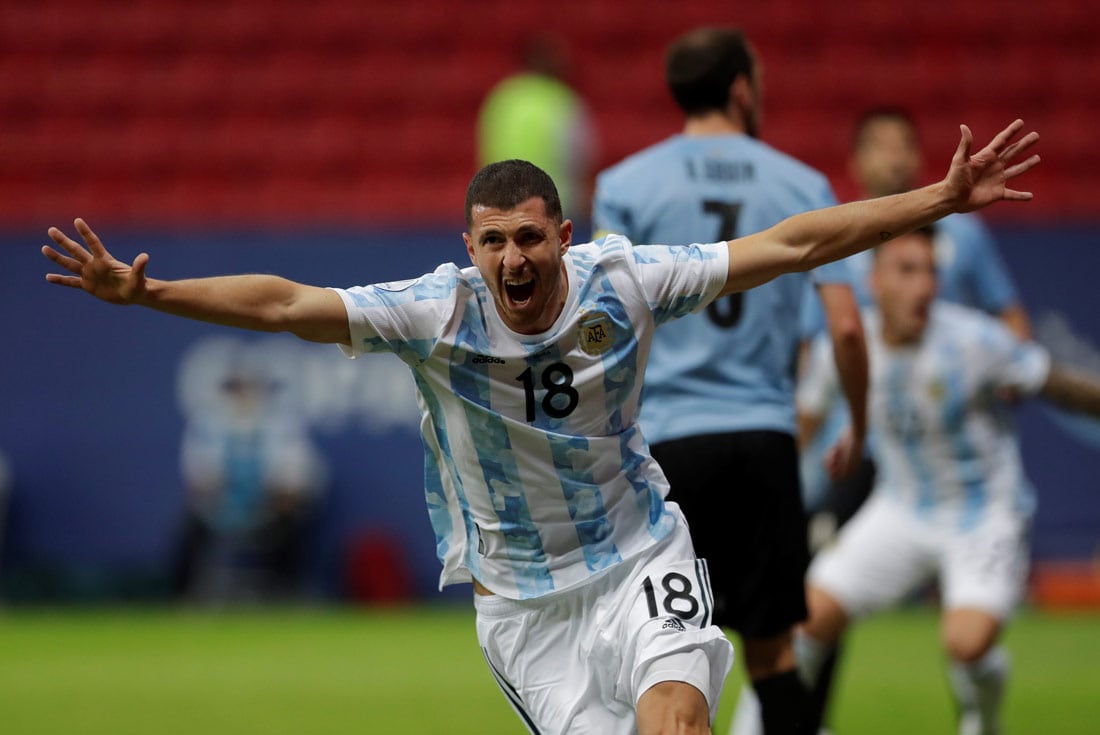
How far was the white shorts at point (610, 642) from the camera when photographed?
4164mm

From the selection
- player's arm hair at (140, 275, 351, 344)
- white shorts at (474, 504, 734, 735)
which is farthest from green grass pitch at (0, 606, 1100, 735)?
player's arm hair at (140, 275, 351, 344)

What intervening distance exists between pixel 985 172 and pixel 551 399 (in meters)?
1.25

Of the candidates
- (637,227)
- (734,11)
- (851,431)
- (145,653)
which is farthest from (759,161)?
(734,11)

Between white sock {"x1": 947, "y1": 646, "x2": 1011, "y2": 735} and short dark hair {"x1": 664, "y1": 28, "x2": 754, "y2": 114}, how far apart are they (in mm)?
2421

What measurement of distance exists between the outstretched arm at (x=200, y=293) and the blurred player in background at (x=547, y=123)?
8603 millimetres

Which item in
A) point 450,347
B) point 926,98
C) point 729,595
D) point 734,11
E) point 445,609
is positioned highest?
point 734,11

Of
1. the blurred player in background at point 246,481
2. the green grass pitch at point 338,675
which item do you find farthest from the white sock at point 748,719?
the blurred player in background at point 246,481

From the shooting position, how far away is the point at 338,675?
924 centimetres

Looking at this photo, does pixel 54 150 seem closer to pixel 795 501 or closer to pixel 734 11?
pixel 734 11

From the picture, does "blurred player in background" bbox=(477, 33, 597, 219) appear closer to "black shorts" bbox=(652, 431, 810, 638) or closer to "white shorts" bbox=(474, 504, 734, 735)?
"black shorts" bbox=(652, 431, 810, 638)

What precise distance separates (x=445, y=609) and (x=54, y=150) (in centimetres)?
616

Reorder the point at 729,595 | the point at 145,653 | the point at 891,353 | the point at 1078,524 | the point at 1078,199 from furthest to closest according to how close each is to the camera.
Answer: the point at 1078,199 < the point at 1078,524 < the point at 145,653 < the point at 891,353 < the point at 729,595

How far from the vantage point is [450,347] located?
423 cm

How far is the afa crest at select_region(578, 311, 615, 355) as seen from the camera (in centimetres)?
429
